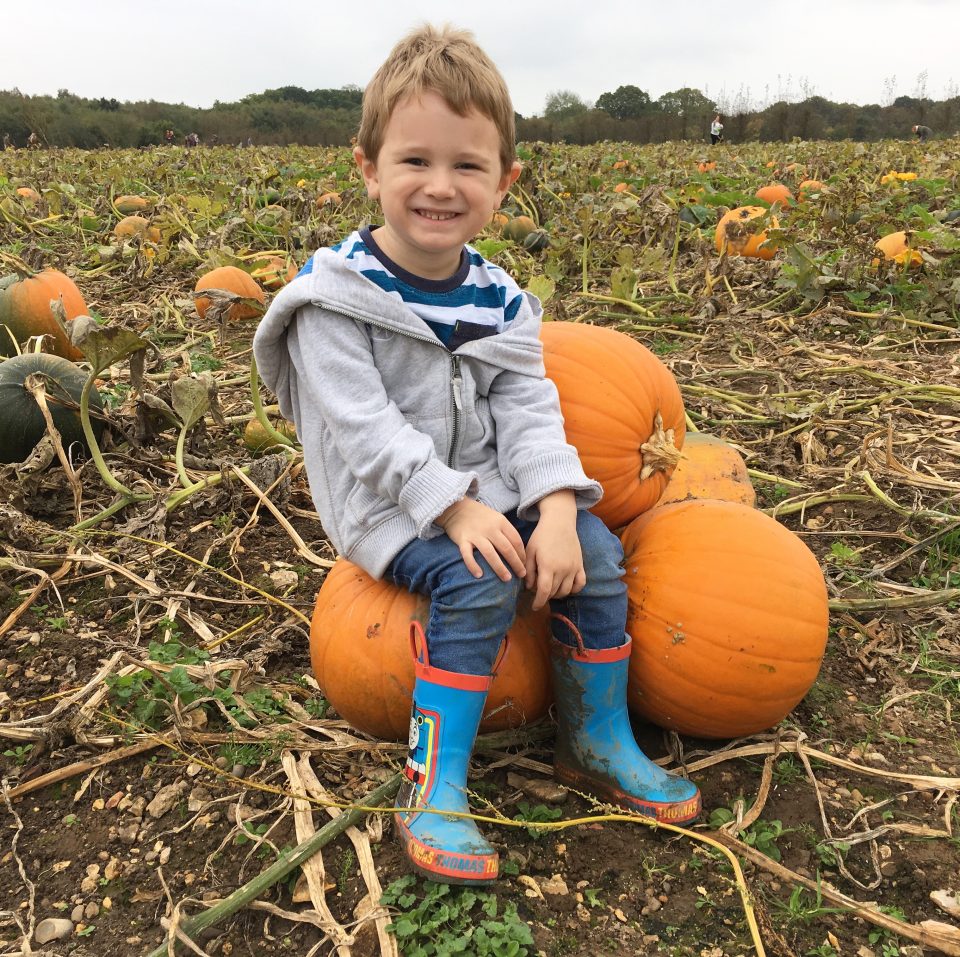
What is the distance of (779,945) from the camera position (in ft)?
5.11

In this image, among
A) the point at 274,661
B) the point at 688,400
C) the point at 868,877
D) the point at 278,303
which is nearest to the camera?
the point at 868,877

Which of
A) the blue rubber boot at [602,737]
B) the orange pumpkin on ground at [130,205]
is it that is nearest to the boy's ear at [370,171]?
the blue rubber boot at [602,737]

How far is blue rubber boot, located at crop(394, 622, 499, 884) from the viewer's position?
1725 millimetres

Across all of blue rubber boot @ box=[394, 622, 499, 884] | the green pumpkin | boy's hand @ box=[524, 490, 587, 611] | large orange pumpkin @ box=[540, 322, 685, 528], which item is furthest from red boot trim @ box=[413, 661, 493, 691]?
the green pumpkin

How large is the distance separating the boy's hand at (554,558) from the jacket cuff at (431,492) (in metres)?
0.20

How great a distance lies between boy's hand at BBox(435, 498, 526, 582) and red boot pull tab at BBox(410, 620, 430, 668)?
179mm

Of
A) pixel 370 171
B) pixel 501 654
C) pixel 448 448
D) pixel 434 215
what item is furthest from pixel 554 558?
pixel 370 171

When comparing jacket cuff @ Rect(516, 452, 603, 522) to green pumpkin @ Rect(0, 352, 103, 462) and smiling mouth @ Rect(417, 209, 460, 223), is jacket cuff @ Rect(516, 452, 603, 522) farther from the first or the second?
green pumpkin @ Rect(0, 352, 103, 462)

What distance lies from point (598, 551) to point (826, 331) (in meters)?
3.49

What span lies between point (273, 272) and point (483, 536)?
179 inches

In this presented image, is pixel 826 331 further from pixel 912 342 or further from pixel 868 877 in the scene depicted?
pixel 868 877

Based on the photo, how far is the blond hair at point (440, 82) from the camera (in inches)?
72.6

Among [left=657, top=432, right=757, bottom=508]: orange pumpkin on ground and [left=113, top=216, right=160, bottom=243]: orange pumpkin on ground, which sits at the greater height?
[left=113, top=216, right=160, bottom=243]: orange pumpkin on ground

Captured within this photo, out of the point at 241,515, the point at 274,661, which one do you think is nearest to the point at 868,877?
the point at 274,661
